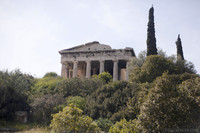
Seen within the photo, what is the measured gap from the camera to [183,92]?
1003 cm

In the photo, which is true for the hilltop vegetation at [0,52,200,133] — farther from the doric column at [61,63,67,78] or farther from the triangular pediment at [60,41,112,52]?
the doric column at [61,63,67,78]

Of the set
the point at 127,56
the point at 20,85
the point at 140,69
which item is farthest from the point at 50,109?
the point at 127,56

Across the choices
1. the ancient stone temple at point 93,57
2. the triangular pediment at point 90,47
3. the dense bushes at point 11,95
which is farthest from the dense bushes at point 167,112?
the triangular pediment at point 90,47

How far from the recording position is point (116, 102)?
17328 mm

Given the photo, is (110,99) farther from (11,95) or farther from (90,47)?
(90,47)

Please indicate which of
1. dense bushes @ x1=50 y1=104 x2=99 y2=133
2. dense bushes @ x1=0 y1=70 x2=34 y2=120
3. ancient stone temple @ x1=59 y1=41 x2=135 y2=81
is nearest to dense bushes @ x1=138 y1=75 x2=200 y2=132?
dense bushes @ x1=50 y1=104 x2=99 y2=133

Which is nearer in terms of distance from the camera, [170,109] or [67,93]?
[170,109]

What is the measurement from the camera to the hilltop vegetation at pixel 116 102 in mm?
9289

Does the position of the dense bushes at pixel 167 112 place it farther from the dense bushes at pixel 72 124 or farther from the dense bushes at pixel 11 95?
the dense bushes at pixel 11 95

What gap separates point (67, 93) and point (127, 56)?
16.0m

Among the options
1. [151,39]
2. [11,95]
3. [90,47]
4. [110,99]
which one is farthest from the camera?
[90,47]

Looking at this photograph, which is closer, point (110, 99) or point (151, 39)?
point (110, 99)

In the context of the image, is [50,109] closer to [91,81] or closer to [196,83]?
[91,81]

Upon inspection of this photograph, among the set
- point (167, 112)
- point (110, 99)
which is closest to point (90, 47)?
point (110, 99)
